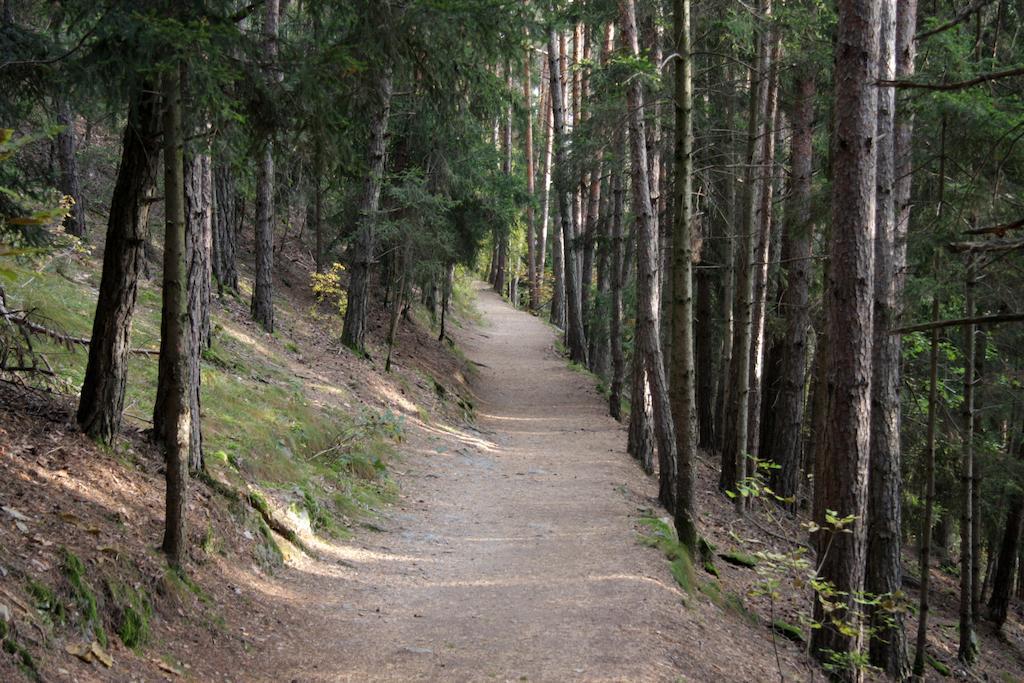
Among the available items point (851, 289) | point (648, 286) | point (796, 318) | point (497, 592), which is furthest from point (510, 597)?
point (796, 318)

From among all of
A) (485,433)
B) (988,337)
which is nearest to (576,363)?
(485,433)

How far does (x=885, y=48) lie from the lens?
335 inches

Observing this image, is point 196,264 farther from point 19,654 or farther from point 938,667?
point 938,667

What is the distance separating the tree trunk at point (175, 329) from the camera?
5438mm

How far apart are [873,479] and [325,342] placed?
11.6 m

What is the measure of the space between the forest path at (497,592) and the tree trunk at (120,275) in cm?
214

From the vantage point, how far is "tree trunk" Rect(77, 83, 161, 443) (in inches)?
239

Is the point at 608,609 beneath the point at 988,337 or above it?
beneath

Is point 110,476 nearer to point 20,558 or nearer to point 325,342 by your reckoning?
point 20,558

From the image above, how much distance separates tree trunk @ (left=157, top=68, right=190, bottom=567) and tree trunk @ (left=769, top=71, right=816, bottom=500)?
9.86 m

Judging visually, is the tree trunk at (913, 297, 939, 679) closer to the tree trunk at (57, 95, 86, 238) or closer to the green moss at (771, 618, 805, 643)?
the green moss at (771, 618, 805, 643)

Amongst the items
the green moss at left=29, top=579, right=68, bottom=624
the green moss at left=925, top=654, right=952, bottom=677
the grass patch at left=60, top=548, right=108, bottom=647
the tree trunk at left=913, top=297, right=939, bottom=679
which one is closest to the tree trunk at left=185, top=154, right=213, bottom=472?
the grass patch at left=60, top=548, right=108, bottom=647

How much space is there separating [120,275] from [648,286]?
766 cm

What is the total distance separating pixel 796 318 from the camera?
1450 centimetres
